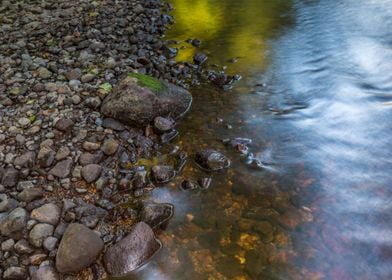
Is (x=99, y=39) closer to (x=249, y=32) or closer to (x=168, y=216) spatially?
(x=249, y=32)

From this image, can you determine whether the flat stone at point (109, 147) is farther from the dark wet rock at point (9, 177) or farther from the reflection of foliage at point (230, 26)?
the reflection of foliage at point (230, 26)

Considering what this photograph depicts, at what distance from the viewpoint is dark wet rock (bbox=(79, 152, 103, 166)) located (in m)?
4.50

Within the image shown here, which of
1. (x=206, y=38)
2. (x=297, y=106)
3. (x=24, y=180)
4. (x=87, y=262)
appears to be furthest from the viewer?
(x=206, y=38)

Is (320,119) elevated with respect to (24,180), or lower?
elevated

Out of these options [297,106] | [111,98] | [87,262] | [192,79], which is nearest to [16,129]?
[111,98]

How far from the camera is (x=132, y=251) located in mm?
3516

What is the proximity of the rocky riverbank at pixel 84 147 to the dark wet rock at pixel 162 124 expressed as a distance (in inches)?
0.6

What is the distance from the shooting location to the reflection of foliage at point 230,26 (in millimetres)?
7496

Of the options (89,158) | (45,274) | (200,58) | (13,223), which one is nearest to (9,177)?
(13,223)

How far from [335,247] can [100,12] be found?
25.5 ft

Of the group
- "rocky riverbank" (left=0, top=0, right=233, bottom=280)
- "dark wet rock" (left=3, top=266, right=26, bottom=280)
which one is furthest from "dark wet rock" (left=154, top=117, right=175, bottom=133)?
"dark wet rock" (left=3, top=266, right=26, bottom=280)

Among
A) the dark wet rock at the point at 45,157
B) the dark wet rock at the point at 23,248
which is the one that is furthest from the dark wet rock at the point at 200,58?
the dark wet rock at the point at 23,248

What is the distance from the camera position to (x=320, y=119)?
538cm

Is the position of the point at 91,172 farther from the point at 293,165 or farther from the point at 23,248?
the point at 293,165
